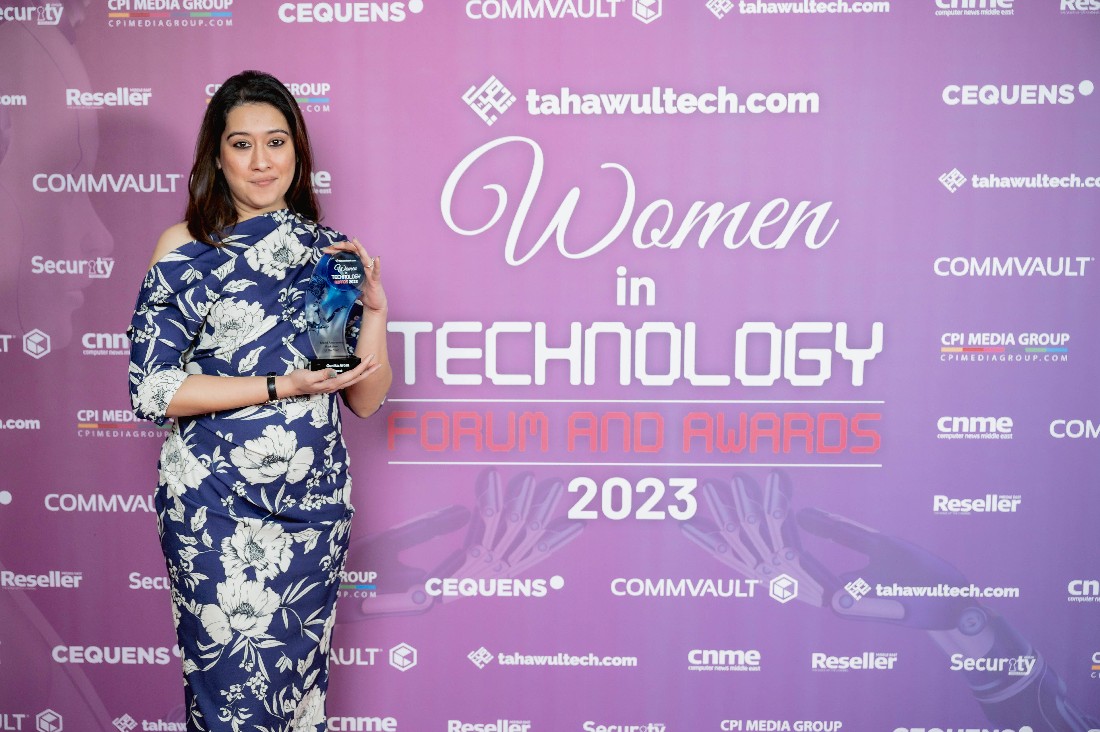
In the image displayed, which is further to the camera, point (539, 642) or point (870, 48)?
point (539, 642)

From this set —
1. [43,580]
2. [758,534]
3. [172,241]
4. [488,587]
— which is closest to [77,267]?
[172,241]

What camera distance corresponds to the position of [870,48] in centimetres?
212

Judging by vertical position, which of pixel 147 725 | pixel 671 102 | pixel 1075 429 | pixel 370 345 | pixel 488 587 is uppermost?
pixel 671 102

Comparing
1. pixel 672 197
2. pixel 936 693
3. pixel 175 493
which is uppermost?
pixel 672 197

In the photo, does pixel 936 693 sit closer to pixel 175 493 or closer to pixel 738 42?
pixel 738 42

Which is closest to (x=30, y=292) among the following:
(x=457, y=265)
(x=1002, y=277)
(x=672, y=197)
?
(x=457, y=265)

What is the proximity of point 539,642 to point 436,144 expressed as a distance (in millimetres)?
1367

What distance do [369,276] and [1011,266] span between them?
163 centimetres

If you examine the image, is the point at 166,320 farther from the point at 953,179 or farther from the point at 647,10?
the point at 953,179

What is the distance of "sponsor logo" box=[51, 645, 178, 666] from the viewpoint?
7.65 feet

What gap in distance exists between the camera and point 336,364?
1638 millimetres

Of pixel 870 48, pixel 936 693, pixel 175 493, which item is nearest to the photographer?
pixel 175 493

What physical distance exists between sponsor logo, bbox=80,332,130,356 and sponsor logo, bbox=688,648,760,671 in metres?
1.74

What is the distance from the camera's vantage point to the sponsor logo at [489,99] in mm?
2154
